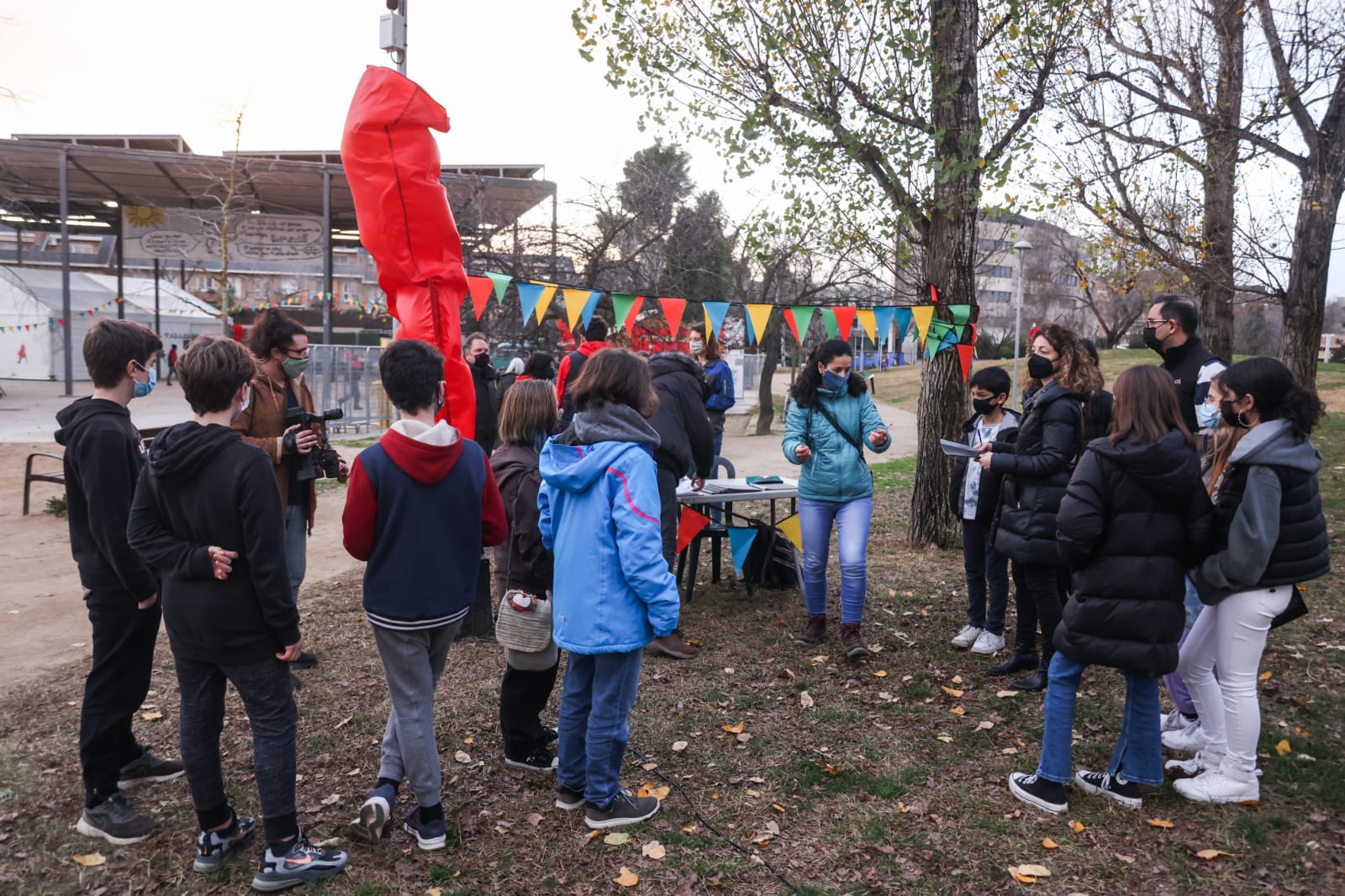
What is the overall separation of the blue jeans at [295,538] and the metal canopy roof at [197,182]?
13714mm

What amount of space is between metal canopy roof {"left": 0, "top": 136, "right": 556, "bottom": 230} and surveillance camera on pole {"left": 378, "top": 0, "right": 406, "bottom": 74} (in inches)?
467

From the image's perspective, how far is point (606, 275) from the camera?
711 inches

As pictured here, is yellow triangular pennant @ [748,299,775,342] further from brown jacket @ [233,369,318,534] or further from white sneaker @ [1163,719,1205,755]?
white sneaker @ [1163,719,1205,755]

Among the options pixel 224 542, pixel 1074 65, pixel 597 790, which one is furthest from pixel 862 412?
pixel 1074 65

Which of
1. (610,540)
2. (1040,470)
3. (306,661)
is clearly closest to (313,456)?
(306,661)

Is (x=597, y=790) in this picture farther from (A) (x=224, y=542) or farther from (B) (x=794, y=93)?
(B) (x=794, y=93)

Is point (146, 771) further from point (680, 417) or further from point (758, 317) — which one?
point (758, 317)

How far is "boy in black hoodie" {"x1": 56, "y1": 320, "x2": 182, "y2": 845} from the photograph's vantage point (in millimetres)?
3160

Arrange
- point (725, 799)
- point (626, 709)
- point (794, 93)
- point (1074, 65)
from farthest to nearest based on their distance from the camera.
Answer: point (1074, 65)
point (794, 93)
point (725, 799)
point (626, 709)

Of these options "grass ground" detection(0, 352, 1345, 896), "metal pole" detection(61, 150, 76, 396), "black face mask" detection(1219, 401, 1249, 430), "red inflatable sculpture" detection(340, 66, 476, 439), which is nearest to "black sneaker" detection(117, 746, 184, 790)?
"grass ground" detection(0, 352, 1345, 896)

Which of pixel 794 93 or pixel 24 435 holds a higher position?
pixel 794 93

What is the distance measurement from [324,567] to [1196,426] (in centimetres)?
663

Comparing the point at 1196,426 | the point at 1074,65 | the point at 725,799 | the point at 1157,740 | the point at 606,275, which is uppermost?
the point at 1074,65

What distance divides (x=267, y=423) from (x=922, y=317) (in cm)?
515
